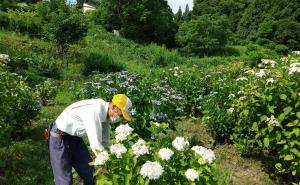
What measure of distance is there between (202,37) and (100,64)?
11321 millimetres

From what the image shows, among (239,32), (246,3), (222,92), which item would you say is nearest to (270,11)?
(239,32)

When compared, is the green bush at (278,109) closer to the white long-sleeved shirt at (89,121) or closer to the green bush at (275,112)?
the green bush at (275,112)

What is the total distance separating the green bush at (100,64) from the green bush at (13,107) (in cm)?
796

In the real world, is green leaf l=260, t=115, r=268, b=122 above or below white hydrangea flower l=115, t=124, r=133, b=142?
below

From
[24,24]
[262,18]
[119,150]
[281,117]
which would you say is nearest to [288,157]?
[281,117]

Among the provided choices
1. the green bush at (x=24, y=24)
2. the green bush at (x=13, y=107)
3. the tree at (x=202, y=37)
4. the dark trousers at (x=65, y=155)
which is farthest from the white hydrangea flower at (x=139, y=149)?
the tree at (x=202, y=37)

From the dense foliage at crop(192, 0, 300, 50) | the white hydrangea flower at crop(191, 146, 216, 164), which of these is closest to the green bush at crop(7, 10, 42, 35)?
the white hydrangea flower at crop(191, 146, 216, 164)

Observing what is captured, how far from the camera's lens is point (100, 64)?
16562 mm

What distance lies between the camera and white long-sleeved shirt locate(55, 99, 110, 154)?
383 cm

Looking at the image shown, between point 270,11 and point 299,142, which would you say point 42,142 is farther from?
point 270,11

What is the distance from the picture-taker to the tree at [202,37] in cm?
2602

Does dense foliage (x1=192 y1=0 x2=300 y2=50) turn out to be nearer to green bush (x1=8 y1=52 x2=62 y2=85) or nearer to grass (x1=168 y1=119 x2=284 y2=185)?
green bush (x1=8 y1=52 x2=62 y2=85)

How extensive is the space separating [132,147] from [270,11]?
112 ft

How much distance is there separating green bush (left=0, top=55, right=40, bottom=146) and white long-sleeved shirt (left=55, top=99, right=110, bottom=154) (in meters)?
1.63
